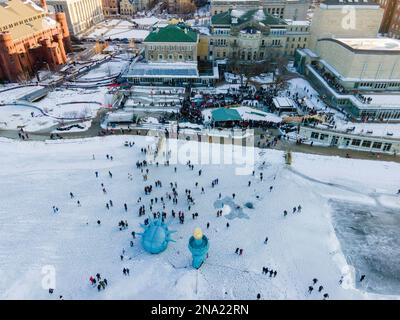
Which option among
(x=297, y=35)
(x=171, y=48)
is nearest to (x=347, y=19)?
(x=297, y=35)

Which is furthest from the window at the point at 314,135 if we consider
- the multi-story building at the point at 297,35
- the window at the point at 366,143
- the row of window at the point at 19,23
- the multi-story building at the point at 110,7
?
the multi-story building at the point at 110,7

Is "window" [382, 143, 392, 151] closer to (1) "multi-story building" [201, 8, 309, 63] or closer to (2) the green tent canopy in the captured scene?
(2) the green tent canopy

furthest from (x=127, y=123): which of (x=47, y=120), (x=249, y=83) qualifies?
(x=249, y=83)

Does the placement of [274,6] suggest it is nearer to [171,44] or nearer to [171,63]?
[171,44]

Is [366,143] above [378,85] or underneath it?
underneath

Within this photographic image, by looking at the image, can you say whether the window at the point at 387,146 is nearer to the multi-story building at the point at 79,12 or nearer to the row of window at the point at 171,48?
the row of window at the point at 171,48

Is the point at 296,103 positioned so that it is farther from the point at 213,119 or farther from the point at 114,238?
the point at 114,238

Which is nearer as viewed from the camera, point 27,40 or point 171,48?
point 171,48

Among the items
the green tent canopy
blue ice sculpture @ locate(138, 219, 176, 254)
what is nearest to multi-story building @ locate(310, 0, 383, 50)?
the green tent canopy
